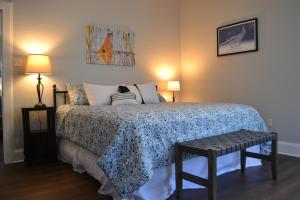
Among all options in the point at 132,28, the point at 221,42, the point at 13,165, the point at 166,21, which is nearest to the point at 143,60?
the point at 132,28

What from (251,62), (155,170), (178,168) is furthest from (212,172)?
(251,62)

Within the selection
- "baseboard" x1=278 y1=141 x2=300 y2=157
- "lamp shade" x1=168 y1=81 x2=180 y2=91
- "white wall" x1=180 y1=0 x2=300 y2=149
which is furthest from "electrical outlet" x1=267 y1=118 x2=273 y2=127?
"lamp shade" x1=168 y1=81 x2=180 y2=91

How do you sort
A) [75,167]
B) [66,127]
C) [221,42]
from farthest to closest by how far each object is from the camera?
[221,42], [66,127], [75,167]

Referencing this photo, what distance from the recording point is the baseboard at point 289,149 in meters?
3.37

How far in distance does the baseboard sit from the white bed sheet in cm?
75

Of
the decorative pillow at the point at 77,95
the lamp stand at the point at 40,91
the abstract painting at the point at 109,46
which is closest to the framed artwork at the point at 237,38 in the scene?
the abstract painting at the point at 109,46

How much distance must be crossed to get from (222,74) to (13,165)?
3611mm

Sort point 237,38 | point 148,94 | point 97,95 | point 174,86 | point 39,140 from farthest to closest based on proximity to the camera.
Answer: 1. point 174,86
2. point 237,38
3. point 148,94
4. point 97,95
5. point 39,140

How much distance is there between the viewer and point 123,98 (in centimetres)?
348

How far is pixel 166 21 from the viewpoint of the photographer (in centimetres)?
Result: 500

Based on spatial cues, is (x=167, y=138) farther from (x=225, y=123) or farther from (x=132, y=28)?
(x=132, y=28)

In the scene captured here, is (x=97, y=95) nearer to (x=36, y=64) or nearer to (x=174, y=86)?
(x=36, y=64)

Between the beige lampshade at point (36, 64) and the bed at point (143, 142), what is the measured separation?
763 mm

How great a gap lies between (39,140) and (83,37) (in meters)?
1.75
